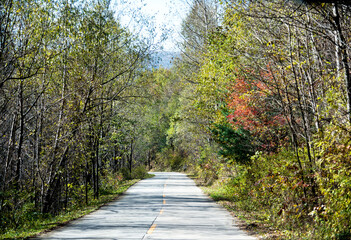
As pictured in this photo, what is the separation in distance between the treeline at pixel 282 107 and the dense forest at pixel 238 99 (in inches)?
2.5

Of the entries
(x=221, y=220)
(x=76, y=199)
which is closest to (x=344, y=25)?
(x=221, y=220)

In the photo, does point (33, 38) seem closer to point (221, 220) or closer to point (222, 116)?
point (221, 220)

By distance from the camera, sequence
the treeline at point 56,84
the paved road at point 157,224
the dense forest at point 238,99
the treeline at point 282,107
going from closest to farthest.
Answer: the treeline at point 282,107, the dense forest at point 238,99, the paved road at point 157,224, the treeline at point 56,84

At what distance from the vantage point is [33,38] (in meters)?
14.7

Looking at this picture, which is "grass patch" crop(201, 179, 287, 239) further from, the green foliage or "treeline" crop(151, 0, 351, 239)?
the green foliage

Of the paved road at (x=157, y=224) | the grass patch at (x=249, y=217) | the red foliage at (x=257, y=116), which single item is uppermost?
the red foliage at (x=257, y=116)

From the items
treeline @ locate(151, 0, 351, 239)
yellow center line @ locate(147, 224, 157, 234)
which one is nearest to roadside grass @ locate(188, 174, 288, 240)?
treeline @ locate(151, 0, 351, 239)

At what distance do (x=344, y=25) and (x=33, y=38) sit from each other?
34.5 feet

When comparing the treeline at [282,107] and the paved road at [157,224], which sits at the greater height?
the treeline at [282,107]

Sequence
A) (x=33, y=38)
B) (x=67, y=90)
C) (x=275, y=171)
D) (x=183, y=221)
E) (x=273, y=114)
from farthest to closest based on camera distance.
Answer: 1. (x=67, y=90)
2. (x=273, y=114)
3. (x=33, y=38)
4. (x=183, y=221)
5. (x=275, y=171)

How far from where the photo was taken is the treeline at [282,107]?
8.89 meters

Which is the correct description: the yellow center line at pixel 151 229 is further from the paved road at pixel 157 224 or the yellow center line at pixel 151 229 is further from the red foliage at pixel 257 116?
the red foliage at pixel 257 116

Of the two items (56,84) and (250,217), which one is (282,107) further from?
(56,84)

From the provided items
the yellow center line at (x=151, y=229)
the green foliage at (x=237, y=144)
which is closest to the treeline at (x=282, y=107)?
the green foliage at (x=237, y=144)
